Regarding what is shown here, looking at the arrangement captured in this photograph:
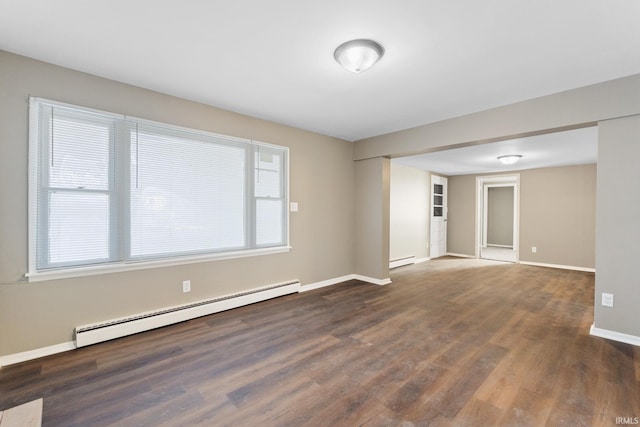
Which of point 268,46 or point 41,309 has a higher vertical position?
point 268,46

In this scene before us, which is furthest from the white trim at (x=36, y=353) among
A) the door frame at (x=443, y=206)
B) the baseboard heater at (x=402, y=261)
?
the door frame at (x=443, y=206)

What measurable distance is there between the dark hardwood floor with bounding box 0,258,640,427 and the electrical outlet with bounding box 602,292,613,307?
1.21ft

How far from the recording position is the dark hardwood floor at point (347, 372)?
170 centimetres

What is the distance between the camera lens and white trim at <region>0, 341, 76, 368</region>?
2211mm

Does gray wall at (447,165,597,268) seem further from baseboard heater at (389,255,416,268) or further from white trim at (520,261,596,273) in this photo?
baseboard heater at (389,255,416,268)

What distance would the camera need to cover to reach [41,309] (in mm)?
2352

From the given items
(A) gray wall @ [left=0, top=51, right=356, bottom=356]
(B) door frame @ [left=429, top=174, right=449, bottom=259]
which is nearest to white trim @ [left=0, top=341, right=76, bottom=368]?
(A) gray wall @ [left=0, top=51, right=356, bottom=356]

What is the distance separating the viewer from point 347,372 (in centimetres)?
214

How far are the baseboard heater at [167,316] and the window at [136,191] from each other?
21.5 inches

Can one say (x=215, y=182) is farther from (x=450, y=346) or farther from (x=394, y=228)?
(x=394, y=228)

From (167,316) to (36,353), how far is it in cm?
99

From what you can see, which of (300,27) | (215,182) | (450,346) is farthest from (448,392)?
(215,182)

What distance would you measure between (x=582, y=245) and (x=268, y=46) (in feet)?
24.1

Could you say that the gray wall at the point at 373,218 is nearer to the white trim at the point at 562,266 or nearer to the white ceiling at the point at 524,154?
the white ceiling at the point at 524,154
